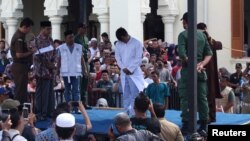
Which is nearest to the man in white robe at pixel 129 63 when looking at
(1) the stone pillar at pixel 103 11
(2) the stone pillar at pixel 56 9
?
(1) the stone pillar at pixel 103 11

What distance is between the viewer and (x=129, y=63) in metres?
12.2

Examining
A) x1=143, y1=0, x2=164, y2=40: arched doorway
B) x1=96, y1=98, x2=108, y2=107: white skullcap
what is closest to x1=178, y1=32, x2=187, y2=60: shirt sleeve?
x1=96, y1=98, x2=108, y2=107: white skullcap

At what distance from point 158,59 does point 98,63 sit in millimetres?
1565

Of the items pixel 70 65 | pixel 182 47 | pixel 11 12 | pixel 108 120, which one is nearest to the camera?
pixel 182 47

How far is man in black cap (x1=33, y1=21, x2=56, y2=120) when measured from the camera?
12289 millimetres

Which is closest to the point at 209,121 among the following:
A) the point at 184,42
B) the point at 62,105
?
the point at 184,42

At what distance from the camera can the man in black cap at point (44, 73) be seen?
1229 cm

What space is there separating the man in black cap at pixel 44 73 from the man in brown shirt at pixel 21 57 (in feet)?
0.54

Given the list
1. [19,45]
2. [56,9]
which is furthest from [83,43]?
[56,9]

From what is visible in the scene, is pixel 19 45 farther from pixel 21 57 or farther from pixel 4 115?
pixel 4 115

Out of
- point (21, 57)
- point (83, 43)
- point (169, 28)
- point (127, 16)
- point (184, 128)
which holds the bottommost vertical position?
point (184, 128)

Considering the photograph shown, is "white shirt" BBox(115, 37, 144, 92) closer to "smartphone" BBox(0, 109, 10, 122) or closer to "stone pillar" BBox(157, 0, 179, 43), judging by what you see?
"smartphone" BBox(0, 109, 10, 122)

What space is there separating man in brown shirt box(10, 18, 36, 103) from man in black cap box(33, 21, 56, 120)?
165 mm

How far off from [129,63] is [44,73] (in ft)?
4.73
